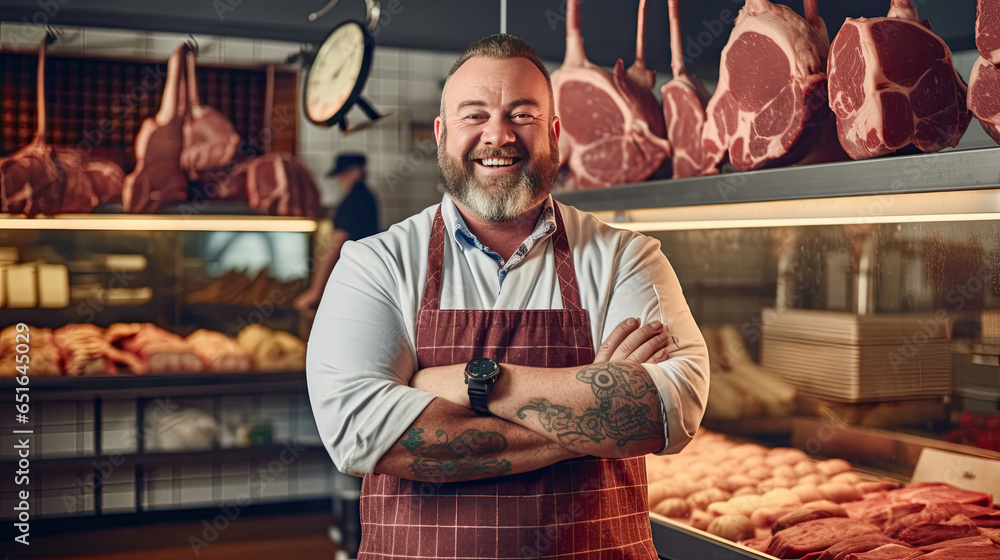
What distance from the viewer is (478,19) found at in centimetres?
490

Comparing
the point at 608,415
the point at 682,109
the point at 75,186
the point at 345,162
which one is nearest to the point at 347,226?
the point at 345,162

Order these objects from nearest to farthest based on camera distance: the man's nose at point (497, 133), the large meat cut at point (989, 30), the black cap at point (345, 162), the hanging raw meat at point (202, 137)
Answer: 1. the man's nose at point (497, 133)
2. the large meat cut at point (989, 30)
3. the hanging raw meat at point (202, 137)
4. the black cap at point (345, 162)

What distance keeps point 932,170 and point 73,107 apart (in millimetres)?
4319

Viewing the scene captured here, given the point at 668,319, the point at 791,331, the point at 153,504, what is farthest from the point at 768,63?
→ the point at 153,504

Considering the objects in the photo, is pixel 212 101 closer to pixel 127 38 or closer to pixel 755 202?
pixel 127 38

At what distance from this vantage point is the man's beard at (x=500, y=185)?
166cm

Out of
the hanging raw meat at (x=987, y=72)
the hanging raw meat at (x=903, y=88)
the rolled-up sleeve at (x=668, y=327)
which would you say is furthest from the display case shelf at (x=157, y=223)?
the hanging raw meat at (x=987, y=72)

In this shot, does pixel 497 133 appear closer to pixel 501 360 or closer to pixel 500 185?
pixel 500 185

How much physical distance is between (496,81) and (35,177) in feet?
10.9

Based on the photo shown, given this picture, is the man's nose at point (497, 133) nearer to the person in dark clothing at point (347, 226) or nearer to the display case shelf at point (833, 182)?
the display case shelf at point (833, 182)

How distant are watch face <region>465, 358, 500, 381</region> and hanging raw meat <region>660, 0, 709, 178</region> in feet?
4.74

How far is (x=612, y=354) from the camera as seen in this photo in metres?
1.61

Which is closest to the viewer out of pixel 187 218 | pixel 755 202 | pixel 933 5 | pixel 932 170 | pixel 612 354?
pixel 612 354

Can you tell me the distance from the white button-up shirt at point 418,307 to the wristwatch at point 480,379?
89 millimetres
